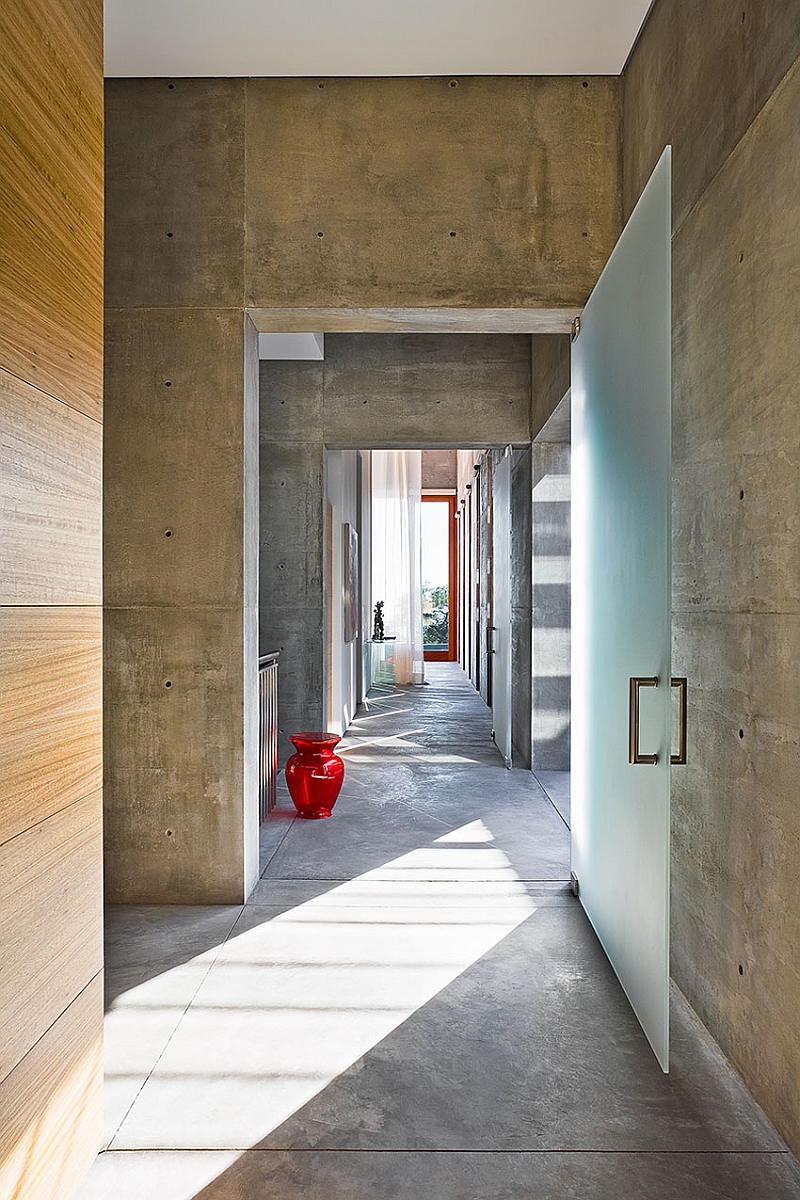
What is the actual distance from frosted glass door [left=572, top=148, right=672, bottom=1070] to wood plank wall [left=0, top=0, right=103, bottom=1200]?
136 centimetres

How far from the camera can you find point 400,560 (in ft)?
45.2

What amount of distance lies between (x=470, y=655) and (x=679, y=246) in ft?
38.3

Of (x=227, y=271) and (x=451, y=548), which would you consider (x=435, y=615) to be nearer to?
(x=451, y=548)

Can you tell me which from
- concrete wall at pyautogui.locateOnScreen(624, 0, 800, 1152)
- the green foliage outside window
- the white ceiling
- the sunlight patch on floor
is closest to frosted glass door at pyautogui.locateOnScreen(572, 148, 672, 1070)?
concrete wall at pyautogui.locateOnScreen(624, 0, 800, 1152)

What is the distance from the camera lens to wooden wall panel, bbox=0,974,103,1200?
1552 mm

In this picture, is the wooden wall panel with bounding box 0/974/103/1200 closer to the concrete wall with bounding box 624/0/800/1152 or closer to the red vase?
the concrete wall with bounding box 624/0/800/1152

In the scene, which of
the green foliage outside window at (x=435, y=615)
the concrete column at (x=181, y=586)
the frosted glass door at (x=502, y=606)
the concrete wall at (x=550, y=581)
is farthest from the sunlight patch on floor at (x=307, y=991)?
the green foliage outside window at (x=435, y=615)

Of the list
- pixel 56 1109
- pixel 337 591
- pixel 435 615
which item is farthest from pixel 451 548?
pixel 56 1109

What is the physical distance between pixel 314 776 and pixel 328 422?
2.77m

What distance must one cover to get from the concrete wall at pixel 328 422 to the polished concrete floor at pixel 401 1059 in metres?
2.49

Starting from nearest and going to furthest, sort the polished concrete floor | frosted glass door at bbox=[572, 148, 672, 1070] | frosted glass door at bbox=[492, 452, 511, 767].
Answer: the polished concrete floor, frosted glass door at bbox=[572, 148, 672, 1070], frosted glass door at bbox=[492, 452, 511, 767]

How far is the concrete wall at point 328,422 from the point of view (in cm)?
658

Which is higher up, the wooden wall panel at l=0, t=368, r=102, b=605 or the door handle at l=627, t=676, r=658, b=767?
the wooden wall panel at l=0, t=368, r=102, b=605

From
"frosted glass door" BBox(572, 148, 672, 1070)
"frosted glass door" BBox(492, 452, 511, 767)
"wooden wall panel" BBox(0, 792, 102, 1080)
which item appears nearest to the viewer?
"wooden wall panel" BBox(0, 792, 102, 1080)
